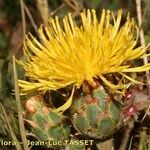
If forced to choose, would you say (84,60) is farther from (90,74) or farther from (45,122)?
(45,122)

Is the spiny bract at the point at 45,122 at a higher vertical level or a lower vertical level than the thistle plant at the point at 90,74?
lower

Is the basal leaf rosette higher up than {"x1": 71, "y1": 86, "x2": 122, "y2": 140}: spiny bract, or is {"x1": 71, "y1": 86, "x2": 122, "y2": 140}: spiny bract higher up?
the basal leaf rosette

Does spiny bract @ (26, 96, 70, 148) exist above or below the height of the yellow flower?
below

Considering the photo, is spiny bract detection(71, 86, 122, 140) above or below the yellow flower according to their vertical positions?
below

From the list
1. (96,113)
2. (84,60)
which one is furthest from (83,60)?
(96,113)

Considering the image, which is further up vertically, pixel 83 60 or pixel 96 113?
pixel 83 60

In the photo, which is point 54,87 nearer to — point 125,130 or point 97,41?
point 97,41

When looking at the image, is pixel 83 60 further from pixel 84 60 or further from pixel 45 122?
pixel 45 122

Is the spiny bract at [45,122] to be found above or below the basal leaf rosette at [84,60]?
below

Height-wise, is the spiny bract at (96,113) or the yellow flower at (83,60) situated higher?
the yellow flower at (83,60)

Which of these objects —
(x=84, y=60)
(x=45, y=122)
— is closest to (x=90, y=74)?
(x=84, y=60)

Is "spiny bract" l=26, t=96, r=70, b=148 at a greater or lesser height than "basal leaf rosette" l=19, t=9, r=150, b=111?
lesser

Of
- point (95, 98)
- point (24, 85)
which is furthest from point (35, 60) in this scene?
A: point (95, 98)
